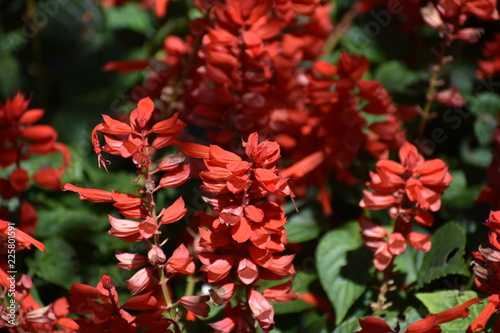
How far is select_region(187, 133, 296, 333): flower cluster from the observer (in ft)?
2.59

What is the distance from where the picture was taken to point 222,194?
0.84 metres

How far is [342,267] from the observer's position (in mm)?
1213

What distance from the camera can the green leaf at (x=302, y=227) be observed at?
128cm

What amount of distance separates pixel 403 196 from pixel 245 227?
355 millimetres

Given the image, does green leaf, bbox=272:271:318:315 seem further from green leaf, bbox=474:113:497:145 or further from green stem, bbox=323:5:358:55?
green stem, bbox=323:5:358:55

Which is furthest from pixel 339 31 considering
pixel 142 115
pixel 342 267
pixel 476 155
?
pixel 142 115

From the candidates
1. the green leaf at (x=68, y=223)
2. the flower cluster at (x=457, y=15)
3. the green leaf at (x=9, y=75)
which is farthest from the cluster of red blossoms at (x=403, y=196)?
the green leaf at (x=9, y=75)

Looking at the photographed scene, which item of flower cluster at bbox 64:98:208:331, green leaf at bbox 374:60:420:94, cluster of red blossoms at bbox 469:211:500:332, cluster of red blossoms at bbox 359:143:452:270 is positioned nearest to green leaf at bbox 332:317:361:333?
A: cluster of red blossoms at bbox 359:143:452:270

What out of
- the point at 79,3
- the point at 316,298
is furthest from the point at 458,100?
the point at 79,3

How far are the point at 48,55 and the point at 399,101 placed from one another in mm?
1285

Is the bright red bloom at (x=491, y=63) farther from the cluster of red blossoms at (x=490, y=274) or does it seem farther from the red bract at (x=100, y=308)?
the red bract at (x=100, y=308)

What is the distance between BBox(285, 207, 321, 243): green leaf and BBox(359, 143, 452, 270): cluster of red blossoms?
22 centimetres

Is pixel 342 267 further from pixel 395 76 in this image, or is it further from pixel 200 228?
pixel 395 76

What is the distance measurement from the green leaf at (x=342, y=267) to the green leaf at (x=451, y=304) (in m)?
0.14
